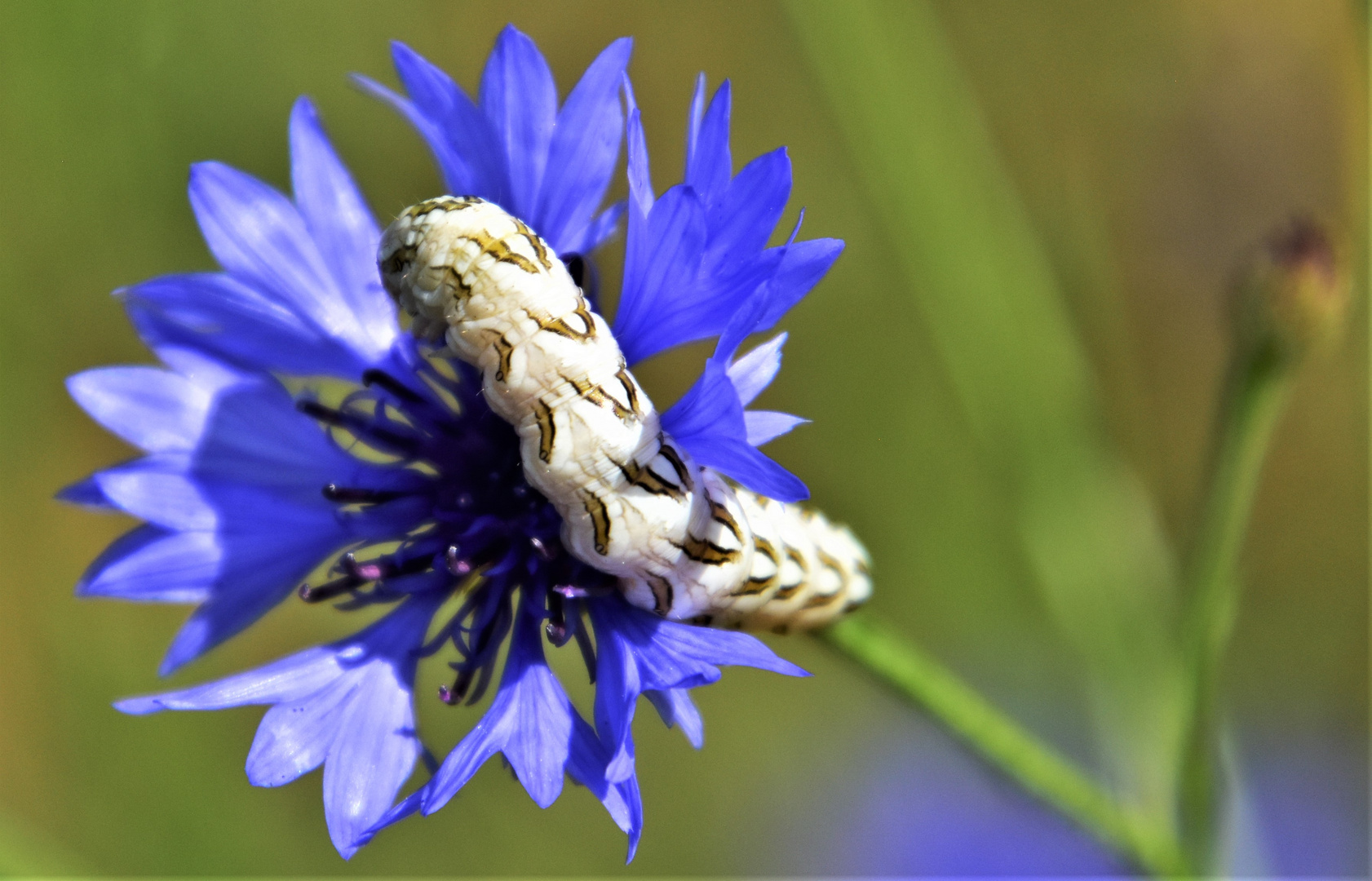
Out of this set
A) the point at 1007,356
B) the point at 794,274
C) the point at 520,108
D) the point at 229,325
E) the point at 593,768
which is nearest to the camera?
the point at 794,274

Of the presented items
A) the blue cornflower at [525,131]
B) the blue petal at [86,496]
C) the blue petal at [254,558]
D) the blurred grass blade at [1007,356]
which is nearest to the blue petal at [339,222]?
the blue cornflower at [525,131]

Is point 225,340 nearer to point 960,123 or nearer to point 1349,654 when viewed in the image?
point 960,123

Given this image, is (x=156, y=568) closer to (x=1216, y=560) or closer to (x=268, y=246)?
(x=268, y=246)

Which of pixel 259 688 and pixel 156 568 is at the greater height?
pixel 156 568

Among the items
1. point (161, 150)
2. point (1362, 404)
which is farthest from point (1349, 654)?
point (161, 150)

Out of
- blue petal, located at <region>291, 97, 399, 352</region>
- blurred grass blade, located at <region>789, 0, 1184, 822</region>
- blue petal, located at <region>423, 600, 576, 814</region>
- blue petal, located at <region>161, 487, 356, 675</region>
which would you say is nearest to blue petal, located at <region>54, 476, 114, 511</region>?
blue petal, located at <region>161, 487, 356, 675</region>

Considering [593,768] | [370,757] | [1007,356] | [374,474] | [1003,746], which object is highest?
[374,474]

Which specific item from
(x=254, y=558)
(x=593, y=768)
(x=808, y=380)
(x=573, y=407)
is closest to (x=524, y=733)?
(x=593, y=768)
